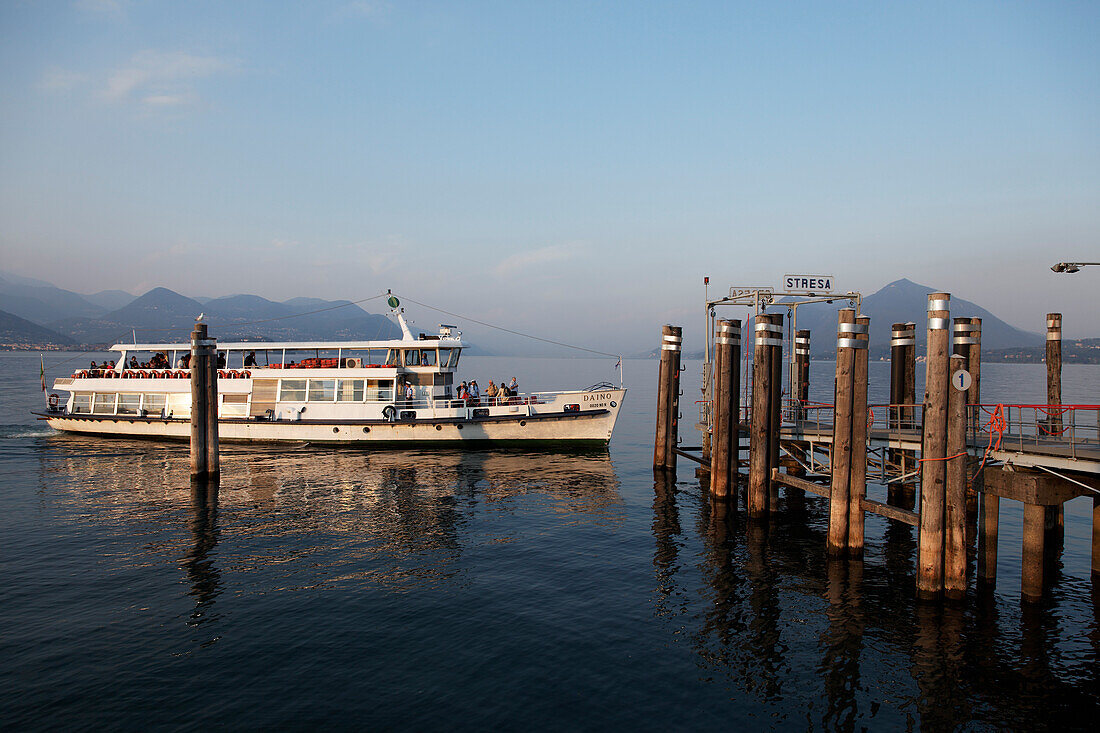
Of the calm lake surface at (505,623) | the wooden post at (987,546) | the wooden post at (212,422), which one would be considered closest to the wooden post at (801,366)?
the calm lake surface at (505,623)

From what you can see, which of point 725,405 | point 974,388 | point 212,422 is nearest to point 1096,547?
point 974,388

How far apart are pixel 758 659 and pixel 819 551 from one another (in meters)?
7.19

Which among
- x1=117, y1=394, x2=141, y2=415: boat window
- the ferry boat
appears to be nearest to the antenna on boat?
the ferry boat

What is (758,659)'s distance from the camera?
11914mm

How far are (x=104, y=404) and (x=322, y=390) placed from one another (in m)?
15.2

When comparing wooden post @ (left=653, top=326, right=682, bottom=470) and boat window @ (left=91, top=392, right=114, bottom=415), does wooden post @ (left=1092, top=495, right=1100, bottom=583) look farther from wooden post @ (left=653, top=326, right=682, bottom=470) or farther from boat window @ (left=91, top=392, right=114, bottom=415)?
boat window @ (left=91, top=392, right=114, bottom=415)

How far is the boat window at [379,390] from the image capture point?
3631 cm

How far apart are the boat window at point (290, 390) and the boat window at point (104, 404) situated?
11.9m

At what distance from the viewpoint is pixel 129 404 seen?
39406 millimetres

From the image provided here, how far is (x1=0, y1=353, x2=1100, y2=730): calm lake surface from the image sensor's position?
33.5ft

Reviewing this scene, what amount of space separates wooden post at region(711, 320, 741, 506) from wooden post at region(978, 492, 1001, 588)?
7997mm

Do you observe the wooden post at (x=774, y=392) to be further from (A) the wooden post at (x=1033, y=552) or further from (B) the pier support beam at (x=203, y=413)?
(B) the pier support beam at (x=203, y=413)

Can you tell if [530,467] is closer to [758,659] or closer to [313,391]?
[313,391]

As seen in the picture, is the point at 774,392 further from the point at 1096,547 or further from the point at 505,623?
the point at 505,623
